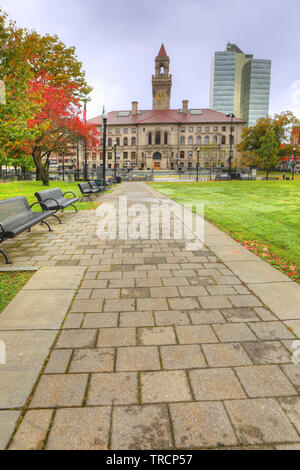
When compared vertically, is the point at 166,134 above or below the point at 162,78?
below

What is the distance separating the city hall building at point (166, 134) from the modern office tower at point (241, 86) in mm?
99870

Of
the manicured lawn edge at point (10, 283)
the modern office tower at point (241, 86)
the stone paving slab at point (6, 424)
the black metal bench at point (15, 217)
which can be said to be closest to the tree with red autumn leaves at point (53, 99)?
the black metal bench at point (15, 217)

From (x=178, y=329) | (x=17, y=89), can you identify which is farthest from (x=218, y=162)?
(x=178, y=329)

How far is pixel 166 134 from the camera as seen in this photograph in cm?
8981

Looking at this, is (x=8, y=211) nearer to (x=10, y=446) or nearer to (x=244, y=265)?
(x=244, y=265)

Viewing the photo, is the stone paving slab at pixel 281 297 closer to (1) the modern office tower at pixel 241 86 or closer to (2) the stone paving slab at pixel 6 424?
(2) the stone paving slab at pixel 6 424

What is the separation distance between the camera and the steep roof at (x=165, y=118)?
90.1 meters

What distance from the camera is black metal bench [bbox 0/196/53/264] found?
5.79 meters

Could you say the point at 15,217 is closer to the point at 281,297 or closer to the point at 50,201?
the point at 50,201

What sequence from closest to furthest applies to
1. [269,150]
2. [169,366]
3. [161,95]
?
[169,366]
[269,150]
[161,95]

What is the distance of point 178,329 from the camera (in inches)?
126

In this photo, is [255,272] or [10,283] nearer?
[10,283]

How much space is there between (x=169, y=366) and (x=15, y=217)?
571 centimetres

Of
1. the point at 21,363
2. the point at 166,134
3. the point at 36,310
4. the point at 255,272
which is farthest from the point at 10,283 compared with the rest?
the point at 166,134
